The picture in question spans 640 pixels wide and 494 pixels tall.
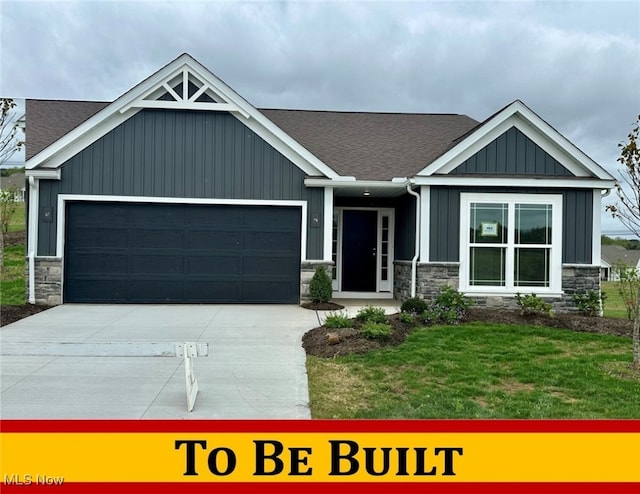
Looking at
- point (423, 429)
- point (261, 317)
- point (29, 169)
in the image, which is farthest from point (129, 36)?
point (423, 429)

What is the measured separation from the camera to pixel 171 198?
11719 millimetres

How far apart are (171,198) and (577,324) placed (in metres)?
8.74

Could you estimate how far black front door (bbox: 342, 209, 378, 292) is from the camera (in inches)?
558

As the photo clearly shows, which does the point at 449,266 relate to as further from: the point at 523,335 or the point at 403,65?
the point at 403,65

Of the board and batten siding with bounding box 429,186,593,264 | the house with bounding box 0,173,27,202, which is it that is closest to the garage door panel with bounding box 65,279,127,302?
the house with bounding box 0,173,27,202

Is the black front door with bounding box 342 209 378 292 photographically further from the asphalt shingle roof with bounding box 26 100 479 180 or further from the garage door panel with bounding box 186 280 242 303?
the garage door panel with bounding box 186 280 242 303

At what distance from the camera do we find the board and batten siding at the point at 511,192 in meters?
11.2

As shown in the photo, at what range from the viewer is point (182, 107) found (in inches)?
455

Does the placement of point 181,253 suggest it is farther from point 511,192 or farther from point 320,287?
point 511,192

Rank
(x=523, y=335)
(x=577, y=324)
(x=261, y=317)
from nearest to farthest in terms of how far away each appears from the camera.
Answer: (x=523, y=335) < (x=577, y=324) < (x=261, y=317)

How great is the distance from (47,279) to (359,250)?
7589 mm

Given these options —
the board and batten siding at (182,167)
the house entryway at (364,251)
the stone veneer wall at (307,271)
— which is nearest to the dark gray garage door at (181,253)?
the stone veneer wall at (307,271)

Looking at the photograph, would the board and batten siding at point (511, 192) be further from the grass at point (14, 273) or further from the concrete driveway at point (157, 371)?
the grass at point (14, 273)

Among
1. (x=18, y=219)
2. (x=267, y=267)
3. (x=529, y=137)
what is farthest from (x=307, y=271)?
(x=18, y=219)
